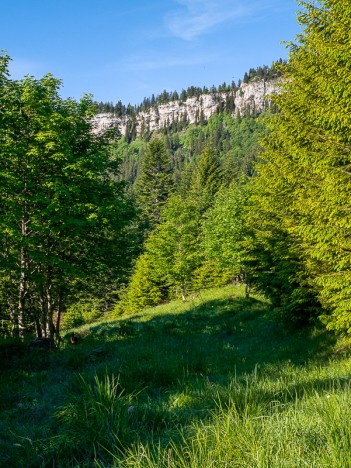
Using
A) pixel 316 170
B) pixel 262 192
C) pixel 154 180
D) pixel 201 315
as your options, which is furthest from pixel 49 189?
pixel 154 180

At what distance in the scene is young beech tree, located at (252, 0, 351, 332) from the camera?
8.00m

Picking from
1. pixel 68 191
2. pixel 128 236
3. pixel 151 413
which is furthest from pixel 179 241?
pixel 151 413

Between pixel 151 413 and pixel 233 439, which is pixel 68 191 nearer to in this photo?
pixel 151 413

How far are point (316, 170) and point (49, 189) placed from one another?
1000cm

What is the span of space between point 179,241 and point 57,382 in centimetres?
2397

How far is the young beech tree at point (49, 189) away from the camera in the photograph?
12.8 metres

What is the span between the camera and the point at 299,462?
7.27 ft

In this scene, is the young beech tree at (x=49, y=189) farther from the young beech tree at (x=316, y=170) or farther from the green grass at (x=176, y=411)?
the young beech tree at (x=316, y=170)

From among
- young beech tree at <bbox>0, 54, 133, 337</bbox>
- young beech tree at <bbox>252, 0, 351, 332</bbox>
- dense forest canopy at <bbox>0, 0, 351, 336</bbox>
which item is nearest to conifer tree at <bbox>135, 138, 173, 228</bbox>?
dense forest canopy at <bbox>0, 0, 351, 336</bbox>

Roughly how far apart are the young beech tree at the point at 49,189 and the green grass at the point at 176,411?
4.41 metres

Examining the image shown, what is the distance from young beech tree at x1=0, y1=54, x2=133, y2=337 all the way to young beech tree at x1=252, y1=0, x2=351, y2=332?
6504 millimetres

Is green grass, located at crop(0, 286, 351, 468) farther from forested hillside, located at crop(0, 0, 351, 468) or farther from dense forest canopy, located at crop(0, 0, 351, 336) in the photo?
dense forest canopy, located at crop(0, 0, 351, 336)

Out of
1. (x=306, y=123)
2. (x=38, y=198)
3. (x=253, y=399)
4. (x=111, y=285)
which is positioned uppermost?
(x=306, y=123)

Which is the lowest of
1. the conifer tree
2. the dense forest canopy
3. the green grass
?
the green grass
